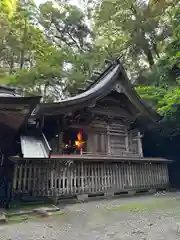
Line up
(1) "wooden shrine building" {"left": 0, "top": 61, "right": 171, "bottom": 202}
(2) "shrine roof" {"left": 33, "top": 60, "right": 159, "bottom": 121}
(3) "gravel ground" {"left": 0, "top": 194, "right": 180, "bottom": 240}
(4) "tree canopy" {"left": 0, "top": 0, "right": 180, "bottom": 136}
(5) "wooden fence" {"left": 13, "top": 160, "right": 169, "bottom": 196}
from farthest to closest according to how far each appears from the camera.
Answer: (4) "tree canopy" {"left": 0, "top": 0, "right": 180, "bottom": 136} → (2) "shrine roof" {"left": 33, "top": 60, "right": 159, "bottom": 121} → (1) "wooden shrine building" {"left": 0, "top": 61, "right": 171, "bottom": 202} → (5) "wooden fence" {"left": 13, "top": 160, "right": 169, "bottom": 196} → (3) "gravel ground" {"left": 0, "top": 194, "right": 180, "bottom": 240}

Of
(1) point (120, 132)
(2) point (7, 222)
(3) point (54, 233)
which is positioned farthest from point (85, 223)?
(1) point (120, 132)

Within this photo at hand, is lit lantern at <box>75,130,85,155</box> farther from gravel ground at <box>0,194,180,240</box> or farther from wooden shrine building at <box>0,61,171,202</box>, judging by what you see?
gravel ground at <box>0,194,180,240</box>

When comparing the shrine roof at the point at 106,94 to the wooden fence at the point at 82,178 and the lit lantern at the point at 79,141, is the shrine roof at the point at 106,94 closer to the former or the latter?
the lit lantern at the point at 79,141

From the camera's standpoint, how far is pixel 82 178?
866cm

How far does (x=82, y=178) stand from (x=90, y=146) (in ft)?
9.34

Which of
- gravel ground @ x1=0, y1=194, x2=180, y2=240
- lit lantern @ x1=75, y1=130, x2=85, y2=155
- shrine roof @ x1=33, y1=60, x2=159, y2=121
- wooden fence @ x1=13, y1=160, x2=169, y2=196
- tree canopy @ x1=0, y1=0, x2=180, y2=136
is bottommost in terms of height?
gravel ground @ x1=0, y1=194, x2=180, y2=240

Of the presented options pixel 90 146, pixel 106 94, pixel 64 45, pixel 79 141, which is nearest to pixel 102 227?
pixel 90 146

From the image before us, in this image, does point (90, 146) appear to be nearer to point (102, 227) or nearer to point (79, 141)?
point (79, 141)

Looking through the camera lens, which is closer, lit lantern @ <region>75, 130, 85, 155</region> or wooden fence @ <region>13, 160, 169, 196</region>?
wooden fence @ <region>13, 160, 169, 196</region>

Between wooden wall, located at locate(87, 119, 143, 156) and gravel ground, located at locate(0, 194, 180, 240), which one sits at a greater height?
wooden wall, located at locate(87, 119, 143, 156)

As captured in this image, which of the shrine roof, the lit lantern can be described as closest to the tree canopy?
the shrine roof

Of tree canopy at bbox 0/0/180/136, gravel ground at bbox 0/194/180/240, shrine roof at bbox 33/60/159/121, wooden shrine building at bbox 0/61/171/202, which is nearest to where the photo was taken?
gravel ground at bbox 0/194/180/240

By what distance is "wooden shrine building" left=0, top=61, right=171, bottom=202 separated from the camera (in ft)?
24.9

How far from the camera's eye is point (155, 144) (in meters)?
16.4
